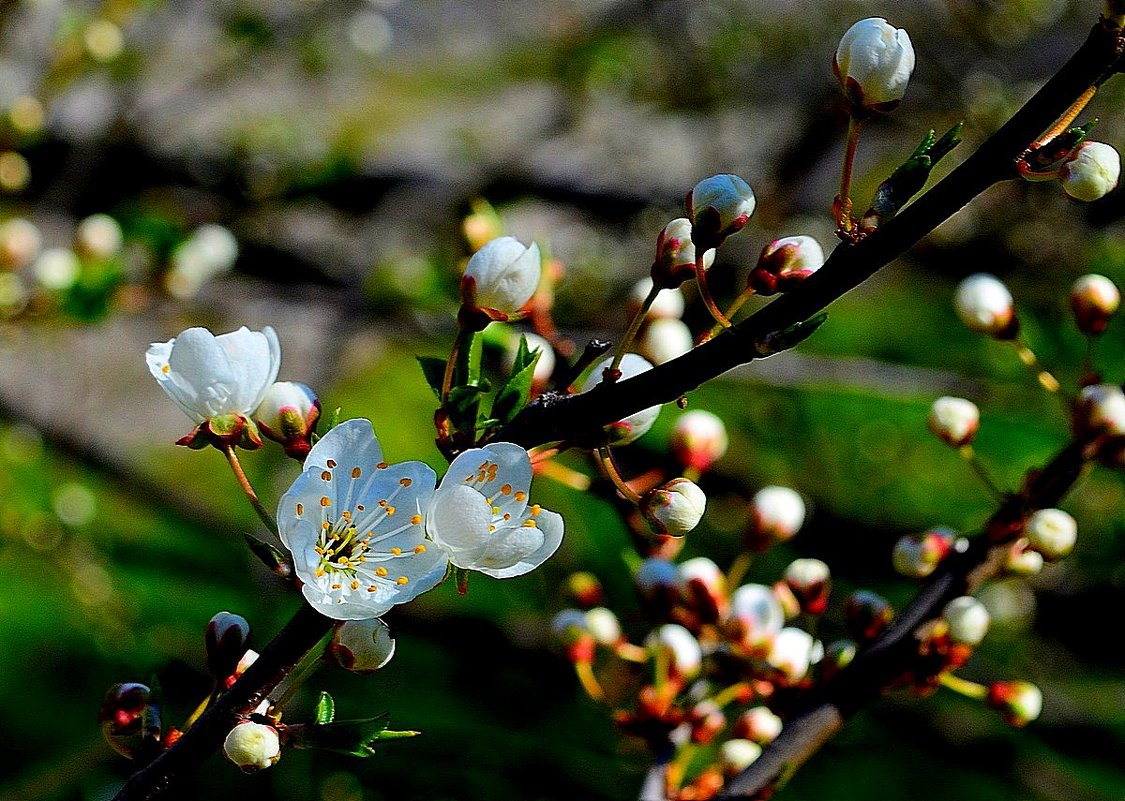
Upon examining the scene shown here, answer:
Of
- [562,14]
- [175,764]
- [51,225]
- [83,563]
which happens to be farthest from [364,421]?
[562,14]

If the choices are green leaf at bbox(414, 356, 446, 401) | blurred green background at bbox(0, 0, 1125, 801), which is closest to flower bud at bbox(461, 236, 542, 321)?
green leaf at bbox(414, 356, 446, 401)

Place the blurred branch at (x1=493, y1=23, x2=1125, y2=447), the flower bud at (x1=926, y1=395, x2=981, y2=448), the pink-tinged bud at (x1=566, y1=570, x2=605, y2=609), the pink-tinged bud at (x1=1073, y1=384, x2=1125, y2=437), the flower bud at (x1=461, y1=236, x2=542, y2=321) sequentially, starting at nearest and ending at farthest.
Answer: the blurred branch at (x1=493, y1=23, x2=1125, y2=447) → the flower bud at (x1=461, y1=236, x2=542, y2=321) → the pink-tinged bud at (x1=1073, y1=384, x2=1125, y2=437) → the flower bud at (x1=926, y1=395, x2=981, y2=448) → the pink-tinged bud at (x1=566, y1=570, x2=605, y2=609)

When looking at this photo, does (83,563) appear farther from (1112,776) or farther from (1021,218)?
(1021,218)

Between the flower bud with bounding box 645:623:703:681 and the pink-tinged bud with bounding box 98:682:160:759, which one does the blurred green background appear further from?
the pink-tinged bud with bounding box 98:682:160:759

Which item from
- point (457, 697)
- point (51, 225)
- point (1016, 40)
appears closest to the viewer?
point (457, 697)

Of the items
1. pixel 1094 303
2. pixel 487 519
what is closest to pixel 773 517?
pixel 1094 303

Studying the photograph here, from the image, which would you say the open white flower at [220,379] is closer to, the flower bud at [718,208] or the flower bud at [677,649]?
the flower bud at [718,208]
